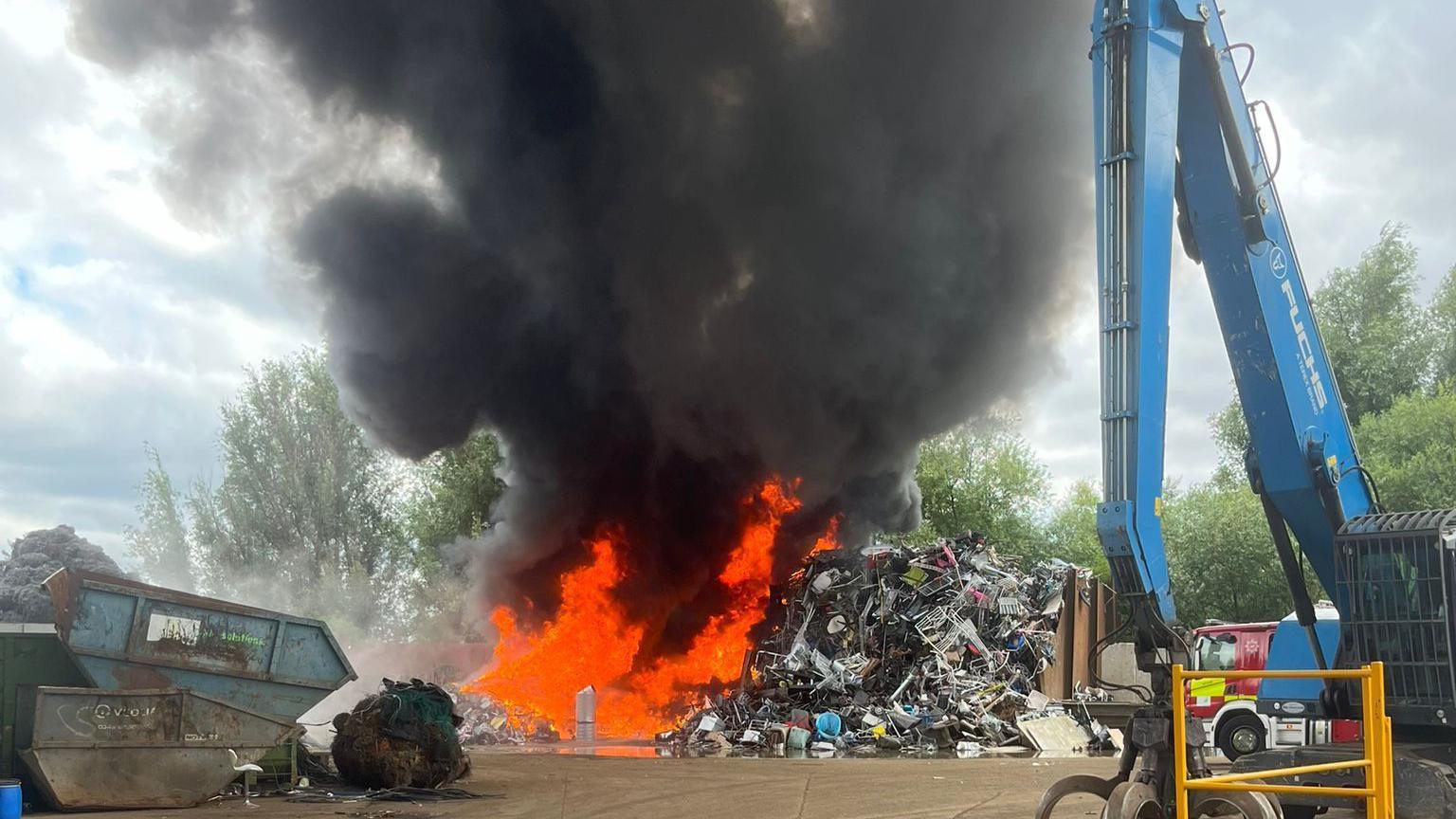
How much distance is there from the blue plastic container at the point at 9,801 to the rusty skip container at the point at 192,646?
2428 mm

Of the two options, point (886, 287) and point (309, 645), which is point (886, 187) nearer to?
point (886, 287)

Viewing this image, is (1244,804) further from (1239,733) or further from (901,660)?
(901,660)

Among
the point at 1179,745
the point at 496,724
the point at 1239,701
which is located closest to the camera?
the point at 1179,745

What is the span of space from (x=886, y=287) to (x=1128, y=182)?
14.2 metres

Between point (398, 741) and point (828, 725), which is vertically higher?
point (828, 725)

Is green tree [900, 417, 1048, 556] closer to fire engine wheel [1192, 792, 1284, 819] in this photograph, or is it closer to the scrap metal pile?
the scrap metal pile

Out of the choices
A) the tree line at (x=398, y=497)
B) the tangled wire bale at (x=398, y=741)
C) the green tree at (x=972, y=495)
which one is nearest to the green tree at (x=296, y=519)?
the tree line at (x=398, y=497)

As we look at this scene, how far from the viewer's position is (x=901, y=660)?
21312 millimetres

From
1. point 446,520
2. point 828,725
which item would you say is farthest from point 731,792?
point 446,520

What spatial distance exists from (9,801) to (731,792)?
703cm

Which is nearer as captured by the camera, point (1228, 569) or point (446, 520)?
point (1228, 569)

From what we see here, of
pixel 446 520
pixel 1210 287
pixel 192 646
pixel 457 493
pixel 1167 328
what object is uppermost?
pixel 457 493

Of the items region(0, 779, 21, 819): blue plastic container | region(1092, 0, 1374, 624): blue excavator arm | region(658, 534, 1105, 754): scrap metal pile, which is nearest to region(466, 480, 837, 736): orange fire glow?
region(658, 534, 1105, 754): scrap metal pile

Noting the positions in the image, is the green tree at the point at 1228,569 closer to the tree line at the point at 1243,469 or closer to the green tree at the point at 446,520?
the tree line at the point at 1243,469
